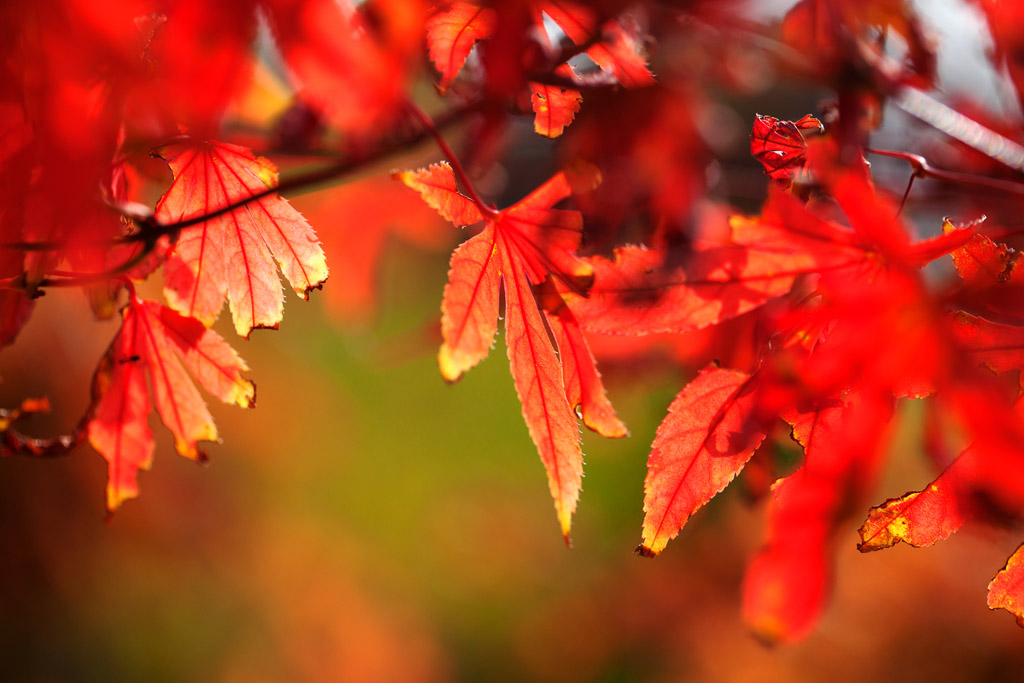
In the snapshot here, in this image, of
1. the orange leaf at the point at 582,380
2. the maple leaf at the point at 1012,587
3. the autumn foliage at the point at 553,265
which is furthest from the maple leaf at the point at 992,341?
the orange leaf at the point at 582,380

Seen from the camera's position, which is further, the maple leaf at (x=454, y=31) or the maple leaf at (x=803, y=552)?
the maple leaf at (x=454, y=31)

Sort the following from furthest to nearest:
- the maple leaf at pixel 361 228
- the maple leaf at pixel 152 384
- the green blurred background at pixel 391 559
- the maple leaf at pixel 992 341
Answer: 1. the green blurred background at pixel 391 559
2. the maple leaf at pixel 361 228
3. the maple leaf at pixel 152 384
4. the maple leaf at pixel 992 341

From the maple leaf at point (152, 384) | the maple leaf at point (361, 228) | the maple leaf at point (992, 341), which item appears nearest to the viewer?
the maple leaf at point (992, 341)

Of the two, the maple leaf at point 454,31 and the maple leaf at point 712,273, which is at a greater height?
the maple leaf at point 454,31

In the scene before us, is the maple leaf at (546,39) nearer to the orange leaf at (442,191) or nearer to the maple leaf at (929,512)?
the orange leaf at (442,191)

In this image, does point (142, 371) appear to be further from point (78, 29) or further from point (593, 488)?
point (593, 488)

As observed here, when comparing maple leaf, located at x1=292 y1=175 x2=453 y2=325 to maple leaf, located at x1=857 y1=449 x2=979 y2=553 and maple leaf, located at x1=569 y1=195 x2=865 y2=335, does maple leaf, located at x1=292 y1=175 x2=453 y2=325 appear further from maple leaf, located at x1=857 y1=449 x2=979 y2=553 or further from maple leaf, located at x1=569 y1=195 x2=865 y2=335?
maple leaf, located at x1=857 y1=449 x2=979 y2=553

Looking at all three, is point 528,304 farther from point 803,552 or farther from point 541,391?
point 803,552

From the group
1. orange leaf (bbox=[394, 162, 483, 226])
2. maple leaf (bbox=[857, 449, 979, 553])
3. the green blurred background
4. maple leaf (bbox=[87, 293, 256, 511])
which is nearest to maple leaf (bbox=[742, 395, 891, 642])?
maple leaf (bbox=[857, 449, 979, 553])
